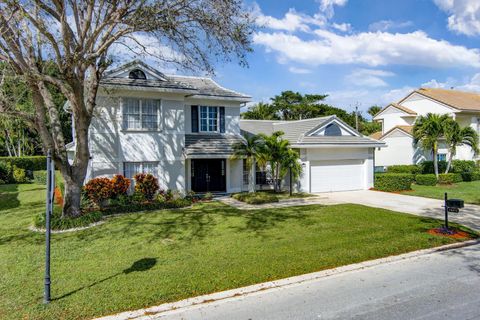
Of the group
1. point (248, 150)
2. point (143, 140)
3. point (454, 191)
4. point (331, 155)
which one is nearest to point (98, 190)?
point (143, 140)

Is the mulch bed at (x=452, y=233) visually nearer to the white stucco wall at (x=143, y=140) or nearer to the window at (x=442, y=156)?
the white stucco wall at (x=143, y=140)

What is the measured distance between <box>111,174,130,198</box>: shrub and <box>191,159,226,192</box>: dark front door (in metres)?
4.29

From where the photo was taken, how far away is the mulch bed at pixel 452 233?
10.3m

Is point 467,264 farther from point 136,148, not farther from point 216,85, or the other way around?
point 216,85

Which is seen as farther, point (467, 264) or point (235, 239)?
point (235, 239)

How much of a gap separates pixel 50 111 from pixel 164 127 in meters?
6.02

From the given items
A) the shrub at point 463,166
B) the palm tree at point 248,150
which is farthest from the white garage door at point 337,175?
the shrub at point 463,166

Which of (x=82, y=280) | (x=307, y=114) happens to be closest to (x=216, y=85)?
(x=82, y=280)

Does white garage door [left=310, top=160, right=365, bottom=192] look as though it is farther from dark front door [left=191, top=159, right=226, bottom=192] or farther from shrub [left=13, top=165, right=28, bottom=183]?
shrub [left=13, top=165, right=28, bottom=183]

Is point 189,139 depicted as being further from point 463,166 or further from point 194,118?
point 463,166

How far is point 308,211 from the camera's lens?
1430cm

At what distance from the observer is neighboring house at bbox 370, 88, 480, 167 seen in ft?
99.0

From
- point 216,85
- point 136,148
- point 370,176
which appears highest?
point 216,85

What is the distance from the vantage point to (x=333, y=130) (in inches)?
850
